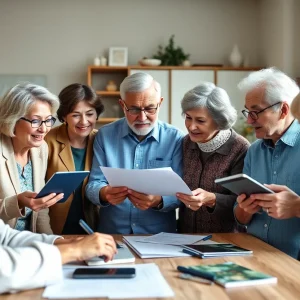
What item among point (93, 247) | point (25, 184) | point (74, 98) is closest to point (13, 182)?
point (25, 184)

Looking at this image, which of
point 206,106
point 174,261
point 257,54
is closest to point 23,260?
point 174,261

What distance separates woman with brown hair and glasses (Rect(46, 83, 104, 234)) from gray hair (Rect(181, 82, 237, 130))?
1.80 ft

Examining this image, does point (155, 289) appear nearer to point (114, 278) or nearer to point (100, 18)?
point (114, 278)

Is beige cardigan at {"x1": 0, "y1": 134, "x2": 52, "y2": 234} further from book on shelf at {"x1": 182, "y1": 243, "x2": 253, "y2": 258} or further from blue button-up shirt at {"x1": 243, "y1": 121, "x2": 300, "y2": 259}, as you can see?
→ blue button-up shirt at {"x1": 243, "y1": 121, "x2": 300, "y2": 259}

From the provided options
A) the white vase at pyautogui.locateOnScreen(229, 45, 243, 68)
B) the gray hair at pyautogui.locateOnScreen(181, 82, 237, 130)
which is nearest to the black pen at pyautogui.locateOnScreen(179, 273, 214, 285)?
the gray hair at pyautogui.locateOnScreen(181, 82, 237, 130)

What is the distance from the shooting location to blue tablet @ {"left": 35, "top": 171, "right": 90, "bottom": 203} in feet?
6.63

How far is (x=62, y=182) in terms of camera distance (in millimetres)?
2082

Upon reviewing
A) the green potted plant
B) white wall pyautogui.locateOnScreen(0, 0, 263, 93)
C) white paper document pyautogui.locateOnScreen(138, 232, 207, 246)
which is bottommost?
white paper document pyautogui.locateOnScreen(138, 232, 207, 246)

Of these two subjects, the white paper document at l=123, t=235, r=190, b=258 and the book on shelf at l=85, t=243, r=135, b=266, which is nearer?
the book on shelf at l=85, t=243, r=135, b=266

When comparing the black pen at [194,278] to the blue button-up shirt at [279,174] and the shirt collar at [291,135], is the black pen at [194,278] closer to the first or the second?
the blue button-up shirt at [279,174]

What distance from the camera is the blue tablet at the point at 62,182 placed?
2021 millimetres

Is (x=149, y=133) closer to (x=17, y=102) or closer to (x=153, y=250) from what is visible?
(x=17, y=102)

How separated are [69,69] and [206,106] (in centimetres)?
409

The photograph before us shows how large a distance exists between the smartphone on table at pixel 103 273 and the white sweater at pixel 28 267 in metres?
0.09
